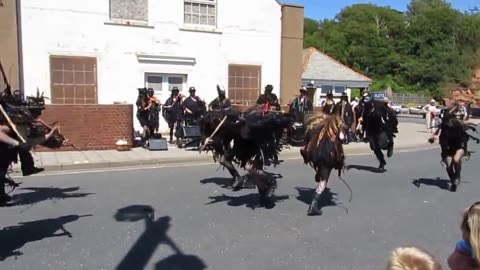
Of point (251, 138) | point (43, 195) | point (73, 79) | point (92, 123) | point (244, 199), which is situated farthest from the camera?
point (73, 79)

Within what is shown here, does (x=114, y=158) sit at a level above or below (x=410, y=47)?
below

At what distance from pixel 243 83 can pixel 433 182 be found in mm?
10314

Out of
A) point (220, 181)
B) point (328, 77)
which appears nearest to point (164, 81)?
point (220, 181)

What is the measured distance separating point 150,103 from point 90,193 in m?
6.75

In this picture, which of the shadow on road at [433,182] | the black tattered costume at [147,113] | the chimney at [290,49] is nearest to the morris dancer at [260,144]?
the shadow on road at [433,182]

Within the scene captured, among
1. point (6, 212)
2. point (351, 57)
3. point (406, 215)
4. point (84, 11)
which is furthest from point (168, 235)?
point (351, 57)

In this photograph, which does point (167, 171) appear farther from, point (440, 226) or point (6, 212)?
point (440, 226)

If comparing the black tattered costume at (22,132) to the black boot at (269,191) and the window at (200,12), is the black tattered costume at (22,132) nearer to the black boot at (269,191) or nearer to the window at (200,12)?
the black boot at (269,191)

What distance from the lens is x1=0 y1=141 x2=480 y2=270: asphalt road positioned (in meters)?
5.50

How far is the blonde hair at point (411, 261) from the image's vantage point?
93.4 inches

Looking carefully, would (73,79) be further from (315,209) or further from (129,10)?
(315,209)

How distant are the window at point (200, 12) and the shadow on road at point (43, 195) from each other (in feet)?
35.2

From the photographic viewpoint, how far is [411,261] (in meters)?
2.38

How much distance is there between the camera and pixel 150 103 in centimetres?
1525
